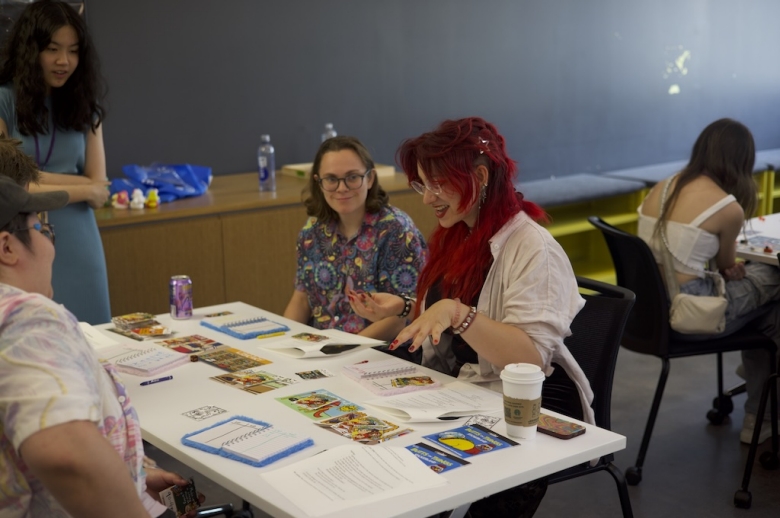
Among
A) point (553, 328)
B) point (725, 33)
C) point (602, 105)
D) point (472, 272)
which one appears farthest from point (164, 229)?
point (725, 33)

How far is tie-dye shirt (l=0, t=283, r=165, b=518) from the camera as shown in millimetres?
1290

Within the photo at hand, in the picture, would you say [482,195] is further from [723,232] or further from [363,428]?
[723,232]

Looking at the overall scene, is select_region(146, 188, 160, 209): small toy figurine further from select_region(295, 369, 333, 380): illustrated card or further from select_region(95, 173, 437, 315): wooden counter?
select_region(295, 369, 333, 380): illustrated card

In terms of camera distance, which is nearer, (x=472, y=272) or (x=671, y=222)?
(x=472, y=272)

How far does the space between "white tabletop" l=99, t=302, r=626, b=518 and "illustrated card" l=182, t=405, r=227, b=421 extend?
0.01m

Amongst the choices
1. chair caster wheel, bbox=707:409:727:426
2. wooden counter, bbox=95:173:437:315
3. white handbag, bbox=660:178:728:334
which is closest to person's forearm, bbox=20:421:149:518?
white handbag, bbox=660:178:728:334

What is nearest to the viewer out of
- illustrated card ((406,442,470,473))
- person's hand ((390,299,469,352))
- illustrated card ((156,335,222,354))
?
illustrated card ((406,442,470,473))

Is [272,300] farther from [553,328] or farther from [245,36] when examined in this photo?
[553,328]

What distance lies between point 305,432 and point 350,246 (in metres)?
1.25

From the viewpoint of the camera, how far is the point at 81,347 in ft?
4.57

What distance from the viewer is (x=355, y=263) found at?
307 centimetres

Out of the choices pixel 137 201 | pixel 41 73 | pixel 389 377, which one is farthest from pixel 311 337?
pixel 137 201

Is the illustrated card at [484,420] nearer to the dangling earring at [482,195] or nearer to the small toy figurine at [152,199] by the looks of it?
the dangling earring at [482,195]

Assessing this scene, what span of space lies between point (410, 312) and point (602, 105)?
425cm
